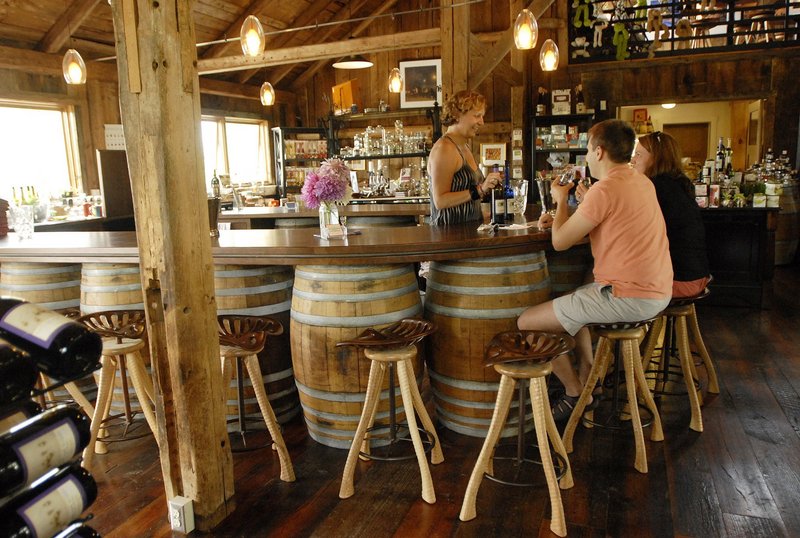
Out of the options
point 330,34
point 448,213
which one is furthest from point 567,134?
point 448,213

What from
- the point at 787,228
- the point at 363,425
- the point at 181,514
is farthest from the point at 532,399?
the point at 787,228

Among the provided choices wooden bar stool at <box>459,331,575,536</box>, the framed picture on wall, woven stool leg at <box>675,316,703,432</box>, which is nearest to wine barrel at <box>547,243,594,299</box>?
woven stool leg at <box>675,316,703,432</box>

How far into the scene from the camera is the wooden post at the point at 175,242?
2.04 meters

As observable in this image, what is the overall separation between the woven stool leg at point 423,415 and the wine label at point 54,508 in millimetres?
1449

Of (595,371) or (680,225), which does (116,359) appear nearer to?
(595,371)

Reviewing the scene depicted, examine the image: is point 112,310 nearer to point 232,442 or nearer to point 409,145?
point 232,442

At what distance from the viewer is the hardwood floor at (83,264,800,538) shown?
2252mm

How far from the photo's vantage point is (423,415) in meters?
2.61

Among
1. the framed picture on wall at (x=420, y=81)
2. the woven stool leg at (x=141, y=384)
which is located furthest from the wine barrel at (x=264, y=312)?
the framed picture on wall at (x=420, y=81)

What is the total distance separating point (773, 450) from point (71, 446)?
2873 millimetres

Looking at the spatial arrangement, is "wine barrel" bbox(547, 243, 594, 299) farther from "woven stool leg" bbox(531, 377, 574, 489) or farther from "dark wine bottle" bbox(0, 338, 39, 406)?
"dark wine bottle" bbox(0, 338, 39, 406)

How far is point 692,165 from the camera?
6.55 metres

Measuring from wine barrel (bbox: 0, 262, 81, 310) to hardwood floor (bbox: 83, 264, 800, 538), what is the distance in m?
0.97

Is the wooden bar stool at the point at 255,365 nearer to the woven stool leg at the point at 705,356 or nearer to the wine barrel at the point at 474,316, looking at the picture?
the wine barrel at the point at 474,316
